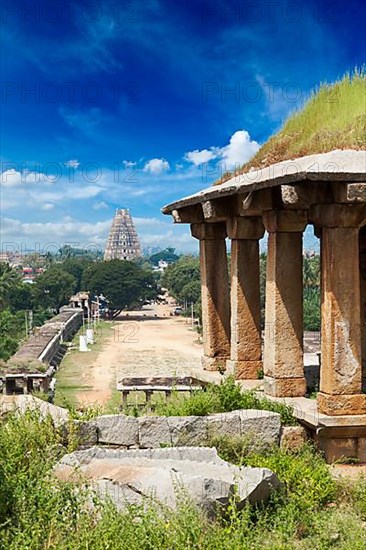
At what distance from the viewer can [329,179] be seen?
7242 millimetres

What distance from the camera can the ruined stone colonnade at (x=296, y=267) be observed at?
768 centimetres

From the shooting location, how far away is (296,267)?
855 cm

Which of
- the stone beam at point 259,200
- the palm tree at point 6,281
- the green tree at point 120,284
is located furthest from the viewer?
the green tree at point 120,284

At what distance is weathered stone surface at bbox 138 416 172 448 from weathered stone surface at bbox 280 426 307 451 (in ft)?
4.90

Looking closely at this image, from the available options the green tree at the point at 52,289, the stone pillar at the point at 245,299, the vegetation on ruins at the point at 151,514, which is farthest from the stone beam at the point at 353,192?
the green tree at the point at 52,289

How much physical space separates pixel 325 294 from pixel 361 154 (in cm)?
196

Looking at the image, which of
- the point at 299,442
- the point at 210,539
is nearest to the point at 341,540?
the point at 210,539

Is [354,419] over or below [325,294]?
below

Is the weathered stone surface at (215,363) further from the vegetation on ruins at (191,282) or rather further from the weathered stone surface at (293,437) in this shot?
the vegetation on ruins at (191,282)

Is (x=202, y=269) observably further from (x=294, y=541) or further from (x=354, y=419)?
(x=294, y=541)

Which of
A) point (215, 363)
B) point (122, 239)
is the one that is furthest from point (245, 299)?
point (122, 239)

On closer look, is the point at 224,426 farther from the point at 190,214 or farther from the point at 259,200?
the point at 190,214

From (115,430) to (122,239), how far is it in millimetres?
169340

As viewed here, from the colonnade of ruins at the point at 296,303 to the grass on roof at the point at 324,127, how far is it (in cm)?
110
